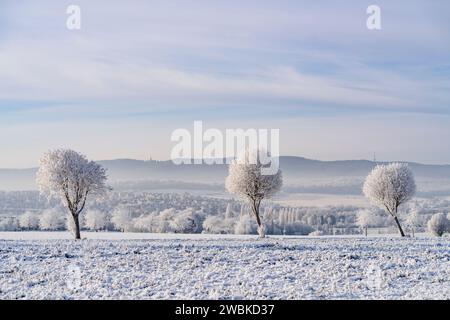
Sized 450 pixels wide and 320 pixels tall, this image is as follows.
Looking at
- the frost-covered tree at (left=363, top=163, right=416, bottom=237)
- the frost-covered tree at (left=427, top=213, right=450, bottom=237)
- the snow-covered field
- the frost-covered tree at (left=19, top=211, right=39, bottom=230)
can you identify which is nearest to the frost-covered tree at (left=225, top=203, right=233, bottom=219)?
the frost-covered tree at (left=19, top=211, right=39, bottom=230)

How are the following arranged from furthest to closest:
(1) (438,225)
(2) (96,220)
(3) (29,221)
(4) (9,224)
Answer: (2) (96,220) → (3) (29,221) → (4) (9,224) → (1) (438,225)

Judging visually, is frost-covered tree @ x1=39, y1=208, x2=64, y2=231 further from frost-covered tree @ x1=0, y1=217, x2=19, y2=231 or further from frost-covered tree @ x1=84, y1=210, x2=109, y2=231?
frost-covered tree @ x1=84, y1=210, x2=109, y2=231

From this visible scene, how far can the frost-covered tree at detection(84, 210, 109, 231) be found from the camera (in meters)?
129

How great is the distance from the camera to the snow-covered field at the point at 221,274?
66.3 feet

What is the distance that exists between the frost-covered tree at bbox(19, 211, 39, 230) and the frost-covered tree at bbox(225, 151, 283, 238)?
72419 millimetres

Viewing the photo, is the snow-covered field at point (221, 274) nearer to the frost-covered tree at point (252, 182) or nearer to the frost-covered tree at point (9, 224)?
the frost-covered tree at point (252, 182)

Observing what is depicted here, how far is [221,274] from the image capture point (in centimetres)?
2441

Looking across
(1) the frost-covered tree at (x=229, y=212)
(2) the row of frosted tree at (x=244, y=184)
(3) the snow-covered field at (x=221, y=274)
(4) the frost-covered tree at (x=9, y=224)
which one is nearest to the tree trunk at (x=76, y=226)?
(2) the row of frosted tree at (x=244, y=184)

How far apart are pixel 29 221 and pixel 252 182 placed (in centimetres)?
7731

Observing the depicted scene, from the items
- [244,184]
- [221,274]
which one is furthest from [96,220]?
[221,274]

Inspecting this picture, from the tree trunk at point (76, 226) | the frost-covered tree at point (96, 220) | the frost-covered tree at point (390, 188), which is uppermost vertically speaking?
the frost-covered tree at point (390, 188)

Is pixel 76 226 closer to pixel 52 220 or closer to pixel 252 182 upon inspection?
pixel 252 182

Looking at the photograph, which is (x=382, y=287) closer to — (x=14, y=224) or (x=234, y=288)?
(x=234, y=288)

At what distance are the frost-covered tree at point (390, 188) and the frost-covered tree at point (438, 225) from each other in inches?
1490
